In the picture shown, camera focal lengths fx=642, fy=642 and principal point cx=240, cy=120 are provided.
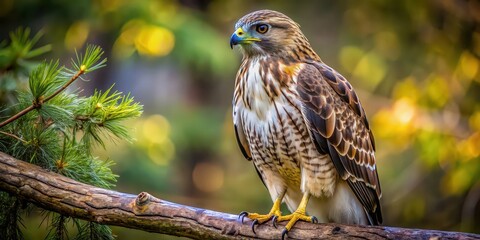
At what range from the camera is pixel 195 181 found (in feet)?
36.2

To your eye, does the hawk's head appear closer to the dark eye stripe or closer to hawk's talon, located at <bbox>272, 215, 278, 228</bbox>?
the dark eye stripe

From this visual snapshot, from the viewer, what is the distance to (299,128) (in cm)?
475

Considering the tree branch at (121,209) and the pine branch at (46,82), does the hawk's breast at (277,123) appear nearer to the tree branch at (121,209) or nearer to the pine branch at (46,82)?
the tree branch at (121,209)

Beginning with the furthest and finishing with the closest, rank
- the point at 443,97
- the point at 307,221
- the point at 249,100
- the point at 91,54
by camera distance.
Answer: the point at 443,97, the point at 249,100, the point at 307,221, the point at 91,54

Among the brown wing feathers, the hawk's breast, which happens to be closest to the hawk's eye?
the hawk's breast

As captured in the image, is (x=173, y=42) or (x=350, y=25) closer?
(x=173, y=42)

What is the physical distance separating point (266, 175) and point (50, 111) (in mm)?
2023

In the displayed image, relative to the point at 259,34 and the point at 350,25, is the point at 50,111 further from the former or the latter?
the point at 350,25

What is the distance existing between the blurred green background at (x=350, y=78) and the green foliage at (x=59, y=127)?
412cm

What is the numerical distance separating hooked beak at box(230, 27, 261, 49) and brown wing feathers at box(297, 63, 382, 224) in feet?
1.63

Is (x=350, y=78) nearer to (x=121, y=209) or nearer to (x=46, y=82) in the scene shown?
(x=121, y=209)

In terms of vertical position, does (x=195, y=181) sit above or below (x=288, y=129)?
above

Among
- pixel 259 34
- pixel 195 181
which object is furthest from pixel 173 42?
pixel 259 34

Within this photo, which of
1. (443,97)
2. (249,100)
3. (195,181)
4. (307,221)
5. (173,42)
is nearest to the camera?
(307,221)
